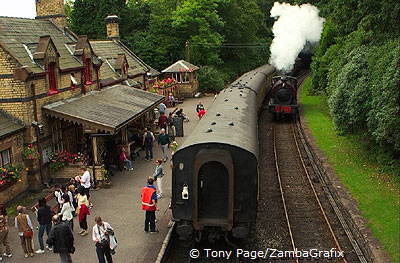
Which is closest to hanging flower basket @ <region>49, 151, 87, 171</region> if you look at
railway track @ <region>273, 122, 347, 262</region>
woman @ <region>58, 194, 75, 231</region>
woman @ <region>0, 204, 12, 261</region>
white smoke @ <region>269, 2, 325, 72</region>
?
woman @ <region>58, 194, 75, 231</region>

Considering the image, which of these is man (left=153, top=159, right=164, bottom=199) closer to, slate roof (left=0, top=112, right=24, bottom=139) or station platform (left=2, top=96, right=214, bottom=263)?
station platform (left=2, top=96, right=214, bottom=263)

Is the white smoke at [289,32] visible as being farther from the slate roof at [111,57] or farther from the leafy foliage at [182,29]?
the leafy foliage at [182,29]

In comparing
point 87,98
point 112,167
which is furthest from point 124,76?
point 112,167

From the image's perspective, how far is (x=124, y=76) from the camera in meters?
27.5

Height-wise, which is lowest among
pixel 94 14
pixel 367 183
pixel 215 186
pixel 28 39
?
pixel 367 183

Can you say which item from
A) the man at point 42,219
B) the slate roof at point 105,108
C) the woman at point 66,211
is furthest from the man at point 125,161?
the man at point 42,219

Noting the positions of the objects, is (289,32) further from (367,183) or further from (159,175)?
(159,175)

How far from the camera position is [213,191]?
10.1 metres

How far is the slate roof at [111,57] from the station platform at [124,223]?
963cm

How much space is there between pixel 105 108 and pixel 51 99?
2.33 m

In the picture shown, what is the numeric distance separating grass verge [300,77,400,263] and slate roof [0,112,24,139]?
11995mm

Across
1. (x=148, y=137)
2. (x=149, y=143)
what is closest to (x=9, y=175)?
(x=148, y=137)

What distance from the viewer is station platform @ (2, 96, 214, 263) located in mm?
10758

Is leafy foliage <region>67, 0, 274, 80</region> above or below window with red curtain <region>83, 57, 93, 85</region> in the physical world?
above
